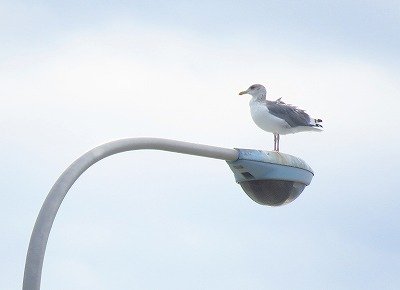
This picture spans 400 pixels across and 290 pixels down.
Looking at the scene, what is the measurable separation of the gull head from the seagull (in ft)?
1.78

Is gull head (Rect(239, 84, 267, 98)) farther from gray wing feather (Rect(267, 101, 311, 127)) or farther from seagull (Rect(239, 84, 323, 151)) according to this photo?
gray wing feather (Rect(267, 101, 311, 127))

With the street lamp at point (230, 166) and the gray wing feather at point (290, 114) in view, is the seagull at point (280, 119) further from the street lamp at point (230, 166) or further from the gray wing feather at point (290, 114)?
the street lamp at point (230, 166)

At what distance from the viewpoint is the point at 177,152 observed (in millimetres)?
11117

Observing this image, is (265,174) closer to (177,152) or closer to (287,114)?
(177,152)

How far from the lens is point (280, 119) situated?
1767cm

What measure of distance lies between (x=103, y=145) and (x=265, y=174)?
284 cm

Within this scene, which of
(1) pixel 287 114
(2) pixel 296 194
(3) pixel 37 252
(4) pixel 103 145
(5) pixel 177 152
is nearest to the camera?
(3) pixel 37 252

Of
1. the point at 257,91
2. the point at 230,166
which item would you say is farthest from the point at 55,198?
the point at 257,91

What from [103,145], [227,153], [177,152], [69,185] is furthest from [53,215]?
[227,153]

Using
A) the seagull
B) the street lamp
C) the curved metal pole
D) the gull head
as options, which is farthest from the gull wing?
the curved metal pole

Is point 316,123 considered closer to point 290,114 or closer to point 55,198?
point 290,114

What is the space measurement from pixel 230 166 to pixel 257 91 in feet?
21.3

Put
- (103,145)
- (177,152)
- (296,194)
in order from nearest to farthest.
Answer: (103,145) < (177,152) < (296,194)

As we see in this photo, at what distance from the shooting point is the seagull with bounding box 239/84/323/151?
17.7 m
